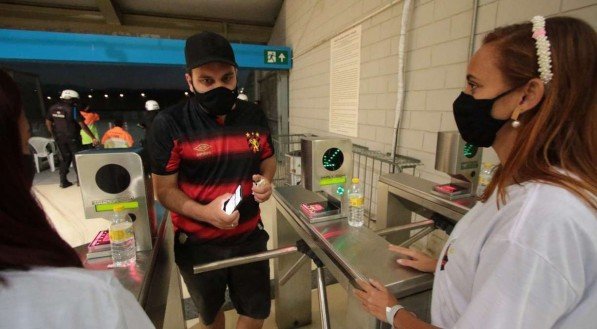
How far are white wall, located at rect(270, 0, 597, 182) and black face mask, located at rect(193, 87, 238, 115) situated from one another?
147 cm

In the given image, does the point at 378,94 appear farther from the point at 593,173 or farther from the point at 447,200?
the point at 593,173

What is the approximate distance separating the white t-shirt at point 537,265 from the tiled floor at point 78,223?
85cm

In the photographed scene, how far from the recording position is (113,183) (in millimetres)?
893

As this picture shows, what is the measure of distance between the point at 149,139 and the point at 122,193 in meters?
0.29

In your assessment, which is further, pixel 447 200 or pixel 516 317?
pixel 447 200

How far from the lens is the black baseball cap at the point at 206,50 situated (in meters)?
1.06

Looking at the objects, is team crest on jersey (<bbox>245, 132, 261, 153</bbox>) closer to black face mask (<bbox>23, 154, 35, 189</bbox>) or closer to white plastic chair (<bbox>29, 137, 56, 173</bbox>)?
black face mask (<bbox>23, 154, 35, 189</bbox>)

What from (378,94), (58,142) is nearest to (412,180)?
(378,94)

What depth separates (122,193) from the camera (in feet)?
2.96

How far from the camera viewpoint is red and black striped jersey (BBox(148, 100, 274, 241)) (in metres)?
1.11

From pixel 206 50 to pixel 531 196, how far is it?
102 cm

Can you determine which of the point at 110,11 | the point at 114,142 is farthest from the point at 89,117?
the point at 110,11

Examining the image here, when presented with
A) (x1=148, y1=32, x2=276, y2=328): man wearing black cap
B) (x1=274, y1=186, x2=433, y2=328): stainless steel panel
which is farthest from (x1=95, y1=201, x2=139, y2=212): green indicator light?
(x1=274, y1=186, x2=433, y2=328): stainless steel panel

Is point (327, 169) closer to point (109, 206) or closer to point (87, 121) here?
point (109, 206)
